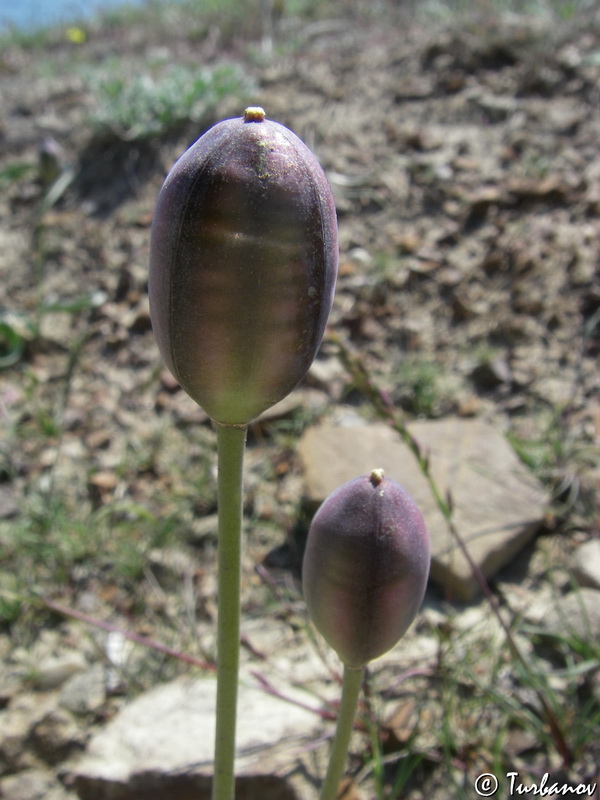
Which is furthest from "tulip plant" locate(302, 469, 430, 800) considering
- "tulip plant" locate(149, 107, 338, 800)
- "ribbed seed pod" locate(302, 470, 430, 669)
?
"tulip plant" locate(149, 107, 338, 800)

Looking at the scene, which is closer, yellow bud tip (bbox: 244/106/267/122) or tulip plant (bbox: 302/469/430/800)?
yellow bud tip (bbox: 244/106/267/122)

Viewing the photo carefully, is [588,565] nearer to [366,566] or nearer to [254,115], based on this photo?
[366,566]

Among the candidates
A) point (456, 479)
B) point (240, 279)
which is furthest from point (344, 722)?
point (456, 479)

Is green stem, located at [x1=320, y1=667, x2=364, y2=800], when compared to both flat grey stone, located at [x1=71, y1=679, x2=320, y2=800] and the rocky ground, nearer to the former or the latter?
the rocky ground

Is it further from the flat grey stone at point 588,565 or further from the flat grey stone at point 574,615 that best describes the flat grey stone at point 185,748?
the flat grey stone at point 588,565

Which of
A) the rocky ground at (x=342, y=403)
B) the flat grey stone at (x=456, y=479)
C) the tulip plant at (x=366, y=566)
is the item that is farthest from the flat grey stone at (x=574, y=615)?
the tulip plant at (x=366, y=566)

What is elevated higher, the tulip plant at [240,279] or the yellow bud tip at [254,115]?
the yellow bud tip at [254,115]
